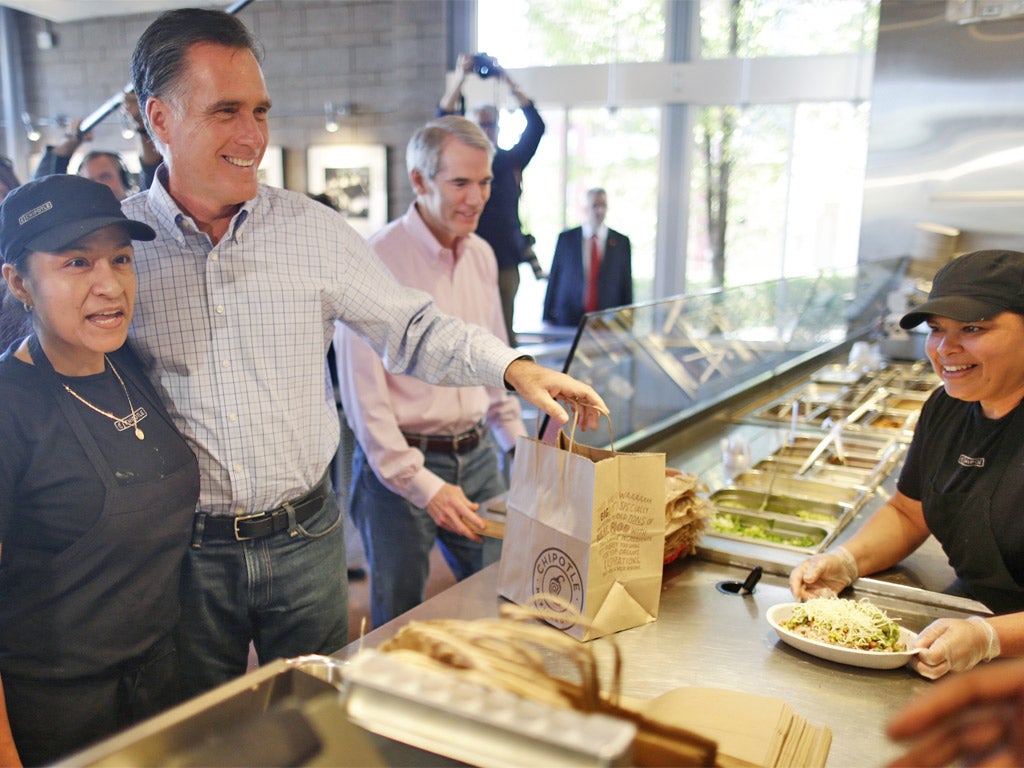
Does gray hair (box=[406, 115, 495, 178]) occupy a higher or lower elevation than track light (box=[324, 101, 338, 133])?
lower

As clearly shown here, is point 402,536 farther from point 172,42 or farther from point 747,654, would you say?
point 172,42

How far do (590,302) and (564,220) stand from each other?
2.55 meters

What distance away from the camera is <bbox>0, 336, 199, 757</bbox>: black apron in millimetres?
1418

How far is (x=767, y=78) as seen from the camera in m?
8.44

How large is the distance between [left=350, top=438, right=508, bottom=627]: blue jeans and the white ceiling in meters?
7.40

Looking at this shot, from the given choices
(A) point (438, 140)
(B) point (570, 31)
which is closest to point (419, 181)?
(A) point (438, 140)

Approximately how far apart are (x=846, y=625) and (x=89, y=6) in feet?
33.0

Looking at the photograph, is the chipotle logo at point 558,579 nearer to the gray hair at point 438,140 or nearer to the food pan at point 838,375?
the gray hair at point 438,140

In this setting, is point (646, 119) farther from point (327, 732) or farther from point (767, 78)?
point (327, 732)

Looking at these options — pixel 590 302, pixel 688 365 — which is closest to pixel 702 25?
pixel 590 302

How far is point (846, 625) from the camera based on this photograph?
5.08 feet

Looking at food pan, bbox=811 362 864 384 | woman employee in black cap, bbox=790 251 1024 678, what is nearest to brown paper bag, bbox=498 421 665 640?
woman employee in black cap, bbox=790 251 1024 678

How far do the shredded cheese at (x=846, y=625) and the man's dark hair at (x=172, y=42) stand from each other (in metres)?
1.58

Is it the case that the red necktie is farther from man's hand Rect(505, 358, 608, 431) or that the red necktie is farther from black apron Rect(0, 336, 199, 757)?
black apron Rect(0, 336, 199, 757)
